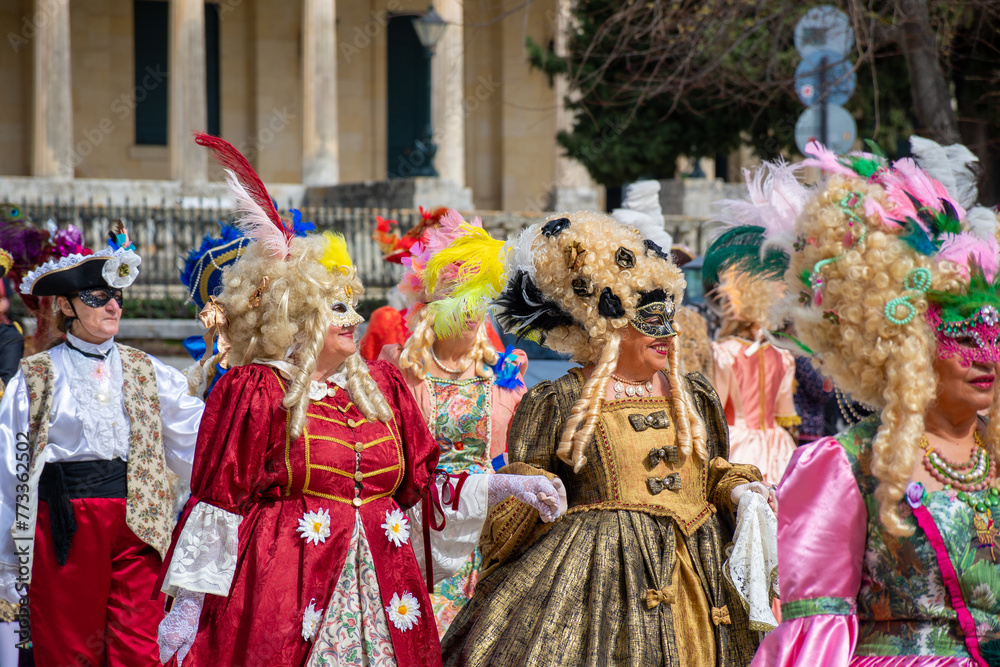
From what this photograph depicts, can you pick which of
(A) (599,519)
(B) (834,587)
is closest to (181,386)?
(A) (599,519)

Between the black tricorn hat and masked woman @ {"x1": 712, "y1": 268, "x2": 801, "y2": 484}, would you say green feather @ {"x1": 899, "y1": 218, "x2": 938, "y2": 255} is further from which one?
masked woman @ {"x1": 712, "y1": 268, "x2": 801, "y2": 484}

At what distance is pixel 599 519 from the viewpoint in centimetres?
401

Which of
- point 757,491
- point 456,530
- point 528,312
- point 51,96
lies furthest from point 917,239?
point 51,96

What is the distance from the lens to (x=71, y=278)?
540cm

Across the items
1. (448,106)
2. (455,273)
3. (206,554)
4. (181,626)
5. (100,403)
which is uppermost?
(448,106)

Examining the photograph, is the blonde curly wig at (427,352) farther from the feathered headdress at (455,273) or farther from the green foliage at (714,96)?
the green foliage at (714,96)

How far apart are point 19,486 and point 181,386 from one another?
86 centimetres

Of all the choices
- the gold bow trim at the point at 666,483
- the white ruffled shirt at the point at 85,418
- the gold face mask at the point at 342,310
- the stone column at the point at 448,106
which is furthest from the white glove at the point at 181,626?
the stone column at the point at 448,106

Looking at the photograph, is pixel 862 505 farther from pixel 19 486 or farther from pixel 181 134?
pixel 181 134

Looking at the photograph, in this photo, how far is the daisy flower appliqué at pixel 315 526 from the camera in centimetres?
388

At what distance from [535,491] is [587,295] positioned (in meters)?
0.75

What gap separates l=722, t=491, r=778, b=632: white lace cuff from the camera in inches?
148

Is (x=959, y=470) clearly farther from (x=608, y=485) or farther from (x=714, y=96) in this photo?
(x=714, y=96)

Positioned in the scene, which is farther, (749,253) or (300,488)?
(300,488)
